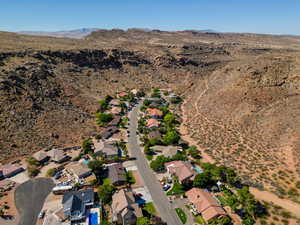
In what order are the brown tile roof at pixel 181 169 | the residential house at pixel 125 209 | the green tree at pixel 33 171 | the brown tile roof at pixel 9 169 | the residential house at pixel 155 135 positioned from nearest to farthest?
the residential house at pixel 125 209
the brown tile roof at pixel 181 169
the brown tile roof at pixel 9 169
the green tree at pixel 33 171
the residential house at pixel 155 135

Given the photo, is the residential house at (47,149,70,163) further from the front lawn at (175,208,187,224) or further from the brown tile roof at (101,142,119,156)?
the front lawn at (175,208,187,224)

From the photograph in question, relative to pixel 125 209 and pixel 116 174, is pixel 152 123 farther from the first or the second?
pixel 125 209

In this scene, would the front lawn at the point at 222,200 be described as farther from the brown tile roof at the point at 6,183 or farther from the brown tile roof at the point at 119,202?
the brown tile roof at the point at 6,183

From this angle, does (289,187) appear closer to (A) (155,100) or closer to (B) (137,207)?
(B) (137,207)

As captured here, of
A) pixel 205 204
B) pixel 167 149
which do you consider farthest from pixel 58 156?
pixel 205 204

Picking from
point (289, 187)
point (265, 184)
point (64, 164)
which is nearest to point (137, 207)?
point (64, 164)

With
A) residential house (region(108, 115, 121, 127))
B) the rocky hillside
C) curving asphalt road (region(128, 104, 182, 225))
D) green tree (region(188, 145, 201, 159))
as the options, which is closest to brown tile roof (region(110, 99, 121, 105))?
the rocky hillside

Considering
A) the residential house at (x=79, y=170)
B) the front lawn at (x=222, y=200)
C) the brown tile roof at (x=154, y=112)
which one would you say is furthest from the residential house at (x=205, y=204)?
the brown tile roof at (x=154, y=112)
